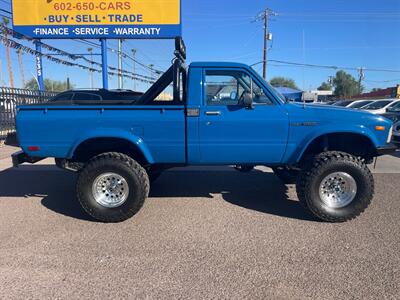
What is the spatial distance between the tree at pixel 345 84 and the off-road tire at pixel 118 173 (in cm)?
9384

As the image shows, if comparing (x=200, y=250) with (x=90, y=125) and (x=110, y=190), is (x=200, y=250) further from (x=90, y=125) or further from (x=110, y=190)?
(x=90, y=125)

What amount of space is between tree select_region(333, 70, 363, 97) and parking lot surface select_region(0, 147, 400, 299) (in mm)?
92852

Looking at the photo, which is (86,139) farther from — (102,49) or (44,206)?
(102,49)

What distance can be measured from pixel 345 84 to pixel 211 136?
95576mm

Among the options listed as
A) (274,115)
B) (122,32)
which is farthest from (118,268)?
(122,32)

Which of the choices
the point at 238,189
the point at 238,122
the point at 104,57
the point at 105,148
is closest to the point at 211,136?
the point at 238,122

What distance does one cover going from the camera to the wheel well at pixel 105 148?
14.5ft

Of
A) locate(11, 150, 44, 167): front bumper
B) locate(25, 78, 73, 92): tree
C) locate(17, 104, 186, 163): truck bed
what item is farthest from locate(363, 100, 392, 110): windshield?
locate(25, 78, 73, 92): tree

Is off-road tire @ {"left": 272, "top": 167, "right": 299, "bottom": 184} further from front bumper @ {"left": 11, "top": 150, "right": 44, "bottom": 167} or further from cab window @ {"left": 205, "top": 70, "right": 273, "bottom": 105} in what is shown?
front bumper @ {"left": 11, "top": 150, "right": 44, "bottom": 167}

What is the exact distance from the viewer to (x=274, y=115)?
4.36 m

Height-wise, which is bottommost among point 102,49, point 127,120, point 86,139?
point 86,139

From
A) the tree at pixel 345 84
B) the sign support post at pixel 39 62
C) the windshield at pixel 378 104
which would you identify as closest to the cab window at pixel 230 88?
the windshield at pixel 378 104

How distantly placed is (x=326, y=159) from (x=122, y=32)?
13341mm

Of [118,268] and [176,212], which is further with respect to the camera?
[176,212]
